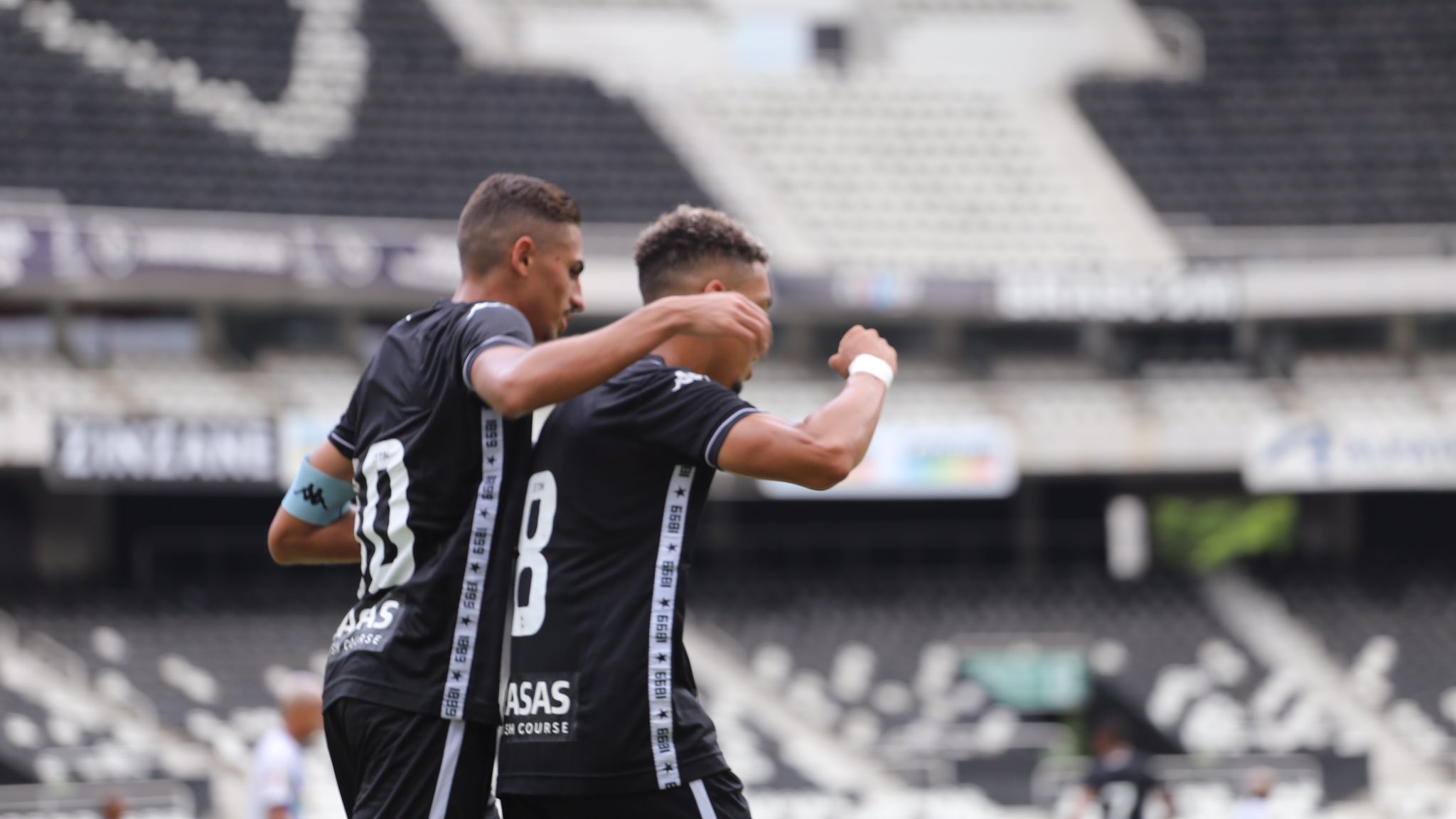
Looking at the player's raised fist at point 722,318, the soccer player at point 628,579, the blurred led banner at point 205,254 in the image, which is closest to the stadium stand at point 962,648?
the blurred led banner at point 205,254

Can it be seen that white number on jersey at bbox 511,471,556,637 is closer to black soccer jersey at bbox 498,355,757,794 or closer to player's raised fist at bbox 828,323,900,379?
black soccer jersey at bbox 498,355,757,794

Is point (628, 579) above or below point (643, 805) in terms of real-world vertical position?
above

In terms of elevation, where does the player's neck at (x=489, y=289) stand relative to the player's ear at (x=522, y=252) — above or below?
below

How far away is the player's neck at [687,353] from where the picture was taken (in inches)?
141

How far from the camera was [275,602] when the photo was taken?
22.1 m

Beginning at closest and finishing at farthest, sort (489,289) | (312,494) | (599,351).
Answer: (599,351)
(489,289)
(312,494)

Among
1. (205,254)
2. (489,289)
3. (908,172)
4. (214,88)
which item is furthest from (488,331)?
(908,172)

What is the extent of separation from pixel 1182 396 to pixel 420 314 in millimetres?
22941

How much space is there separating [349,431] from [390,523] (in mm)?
391

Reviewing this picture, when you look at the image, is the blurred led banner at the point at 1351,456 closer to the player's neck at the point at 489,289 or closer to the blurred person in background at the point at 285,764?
the blurred person in background at the point at 285,764

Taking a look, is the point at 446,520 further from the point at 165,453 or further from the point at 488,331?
the point at 165,453

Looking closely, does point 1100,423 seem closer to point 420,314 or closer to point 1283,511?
point 1283,511

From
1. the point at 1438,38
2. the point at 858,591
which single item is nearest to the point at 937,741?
the point at 858,591

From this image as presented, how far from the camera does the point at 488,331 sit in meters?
3.38
